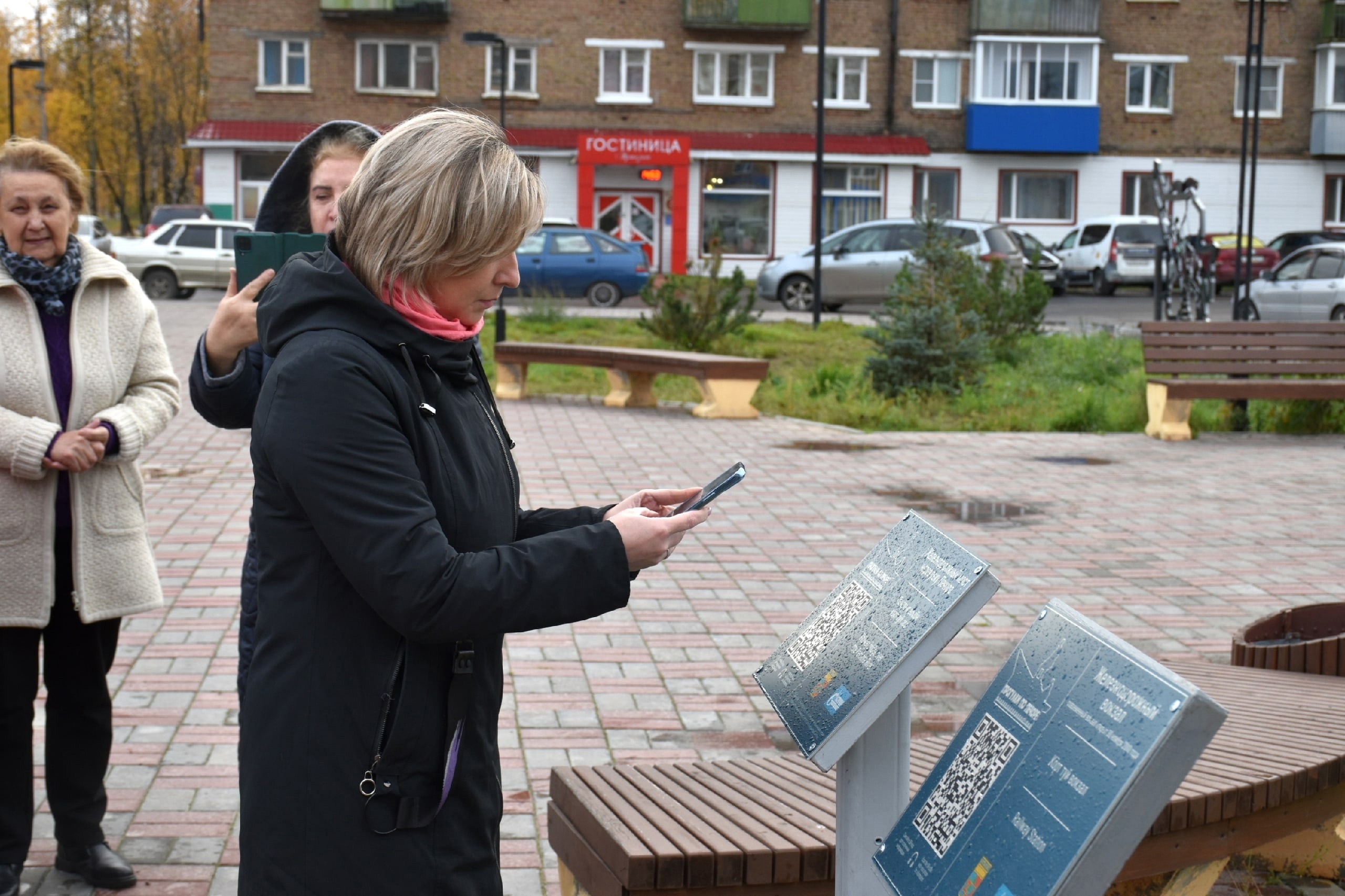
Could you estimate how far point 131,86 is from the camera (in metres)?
48.1

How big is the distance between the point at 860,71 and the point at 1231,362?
32.0 meters

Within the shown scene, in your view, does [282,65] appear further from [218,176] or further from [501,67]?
[501,67]

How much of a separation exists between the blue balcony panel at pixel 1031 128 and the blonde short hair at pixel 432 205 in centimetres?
4241

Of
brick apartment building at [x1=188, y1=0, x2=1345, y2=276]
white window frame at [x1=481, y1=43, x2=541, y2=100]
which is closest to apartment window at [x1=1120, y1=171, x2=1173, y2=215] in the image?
brick apartment building at [x1=188, y1=0, x2=1345, y2=276]

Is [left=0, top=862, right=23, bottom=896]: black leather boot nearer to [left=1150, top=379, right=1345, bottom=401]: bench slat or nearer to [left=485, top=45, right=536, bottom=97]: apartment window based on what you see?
[left=1150, top=379, right=1345, bottom=401]: bench slat

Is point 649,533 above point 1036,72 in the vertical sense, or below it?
below

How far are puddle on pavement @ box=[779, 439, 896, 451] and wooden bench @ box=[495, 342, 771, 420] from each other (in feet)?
4.66

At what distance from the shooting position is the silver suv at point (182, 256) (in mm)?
29797

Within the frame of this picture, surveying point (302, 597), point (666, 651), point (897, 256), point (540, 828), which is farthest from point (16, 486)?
point (897, 256)

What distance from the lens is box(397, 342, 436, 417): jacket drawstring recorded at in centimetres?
217

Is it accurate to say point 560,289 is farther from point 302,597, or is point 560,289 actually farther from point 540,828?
point 302,597

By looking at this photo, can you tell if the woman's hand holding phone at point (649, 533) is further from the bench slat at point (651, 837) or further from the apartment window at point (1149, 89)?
the apartment window at point (1149, 89)

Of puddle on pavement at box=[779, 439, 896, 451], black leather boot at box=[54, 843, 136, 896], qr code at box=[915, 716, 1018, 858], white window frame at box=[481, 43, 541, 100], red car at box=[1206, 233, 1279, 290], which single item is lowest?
black leather boot at box=[54, 843, 136, 896]

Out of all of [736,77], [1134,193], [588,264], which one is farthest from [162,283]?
[1134,193]
